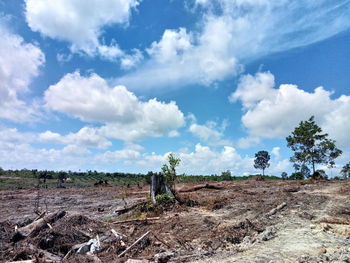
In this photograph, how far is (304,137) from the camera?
109ft

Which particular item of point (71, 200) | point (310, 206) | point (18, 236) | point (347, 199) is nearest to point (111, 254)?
point (18, 236)

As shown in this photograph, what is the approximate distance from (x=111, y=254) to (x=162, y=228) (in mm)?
2840

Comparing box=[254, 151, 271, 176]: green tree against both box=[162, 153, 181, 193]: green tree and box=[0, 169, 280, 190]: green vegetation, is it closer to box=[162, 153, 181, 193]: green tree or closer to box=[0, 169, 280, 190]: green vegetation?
box=[0, 169, 280, 190]: green vegetation

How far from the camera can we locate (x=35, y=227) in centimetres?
966

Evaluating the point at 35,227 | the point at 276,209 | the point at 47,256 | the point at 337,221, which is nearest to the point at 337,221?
the point at 337,221

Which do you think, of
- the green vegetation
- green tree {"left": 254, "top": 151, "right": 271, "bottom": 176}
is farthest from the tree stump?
green tree {"left": 254, "top": 151, "right": 271, "bottom": 176}

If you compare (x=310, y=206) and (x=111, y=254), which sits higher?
(x=310, y=206)

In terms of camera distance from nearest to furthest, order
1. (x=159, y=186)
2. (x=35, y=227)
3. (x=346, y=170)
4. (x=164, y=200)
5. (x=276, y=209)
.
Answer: (x=35, y=227) < (x=276, y=209) < (x=164, y=200) < (x=159, y=186) < (x=346, y=170)

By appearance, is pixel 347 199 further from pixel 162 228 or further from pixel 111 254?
pixel 111 254

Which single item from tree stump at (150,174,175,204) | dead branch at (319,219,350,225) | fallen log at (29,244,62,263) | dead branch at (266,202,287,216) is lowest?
fallen log at (29,244,62,263)

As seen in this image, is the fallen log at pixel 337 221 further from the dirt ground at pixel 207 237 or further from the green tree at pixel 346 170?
the green tree at pixel 346 170

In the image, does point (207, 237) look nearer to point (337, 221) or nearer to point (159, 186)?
point (337, 221)

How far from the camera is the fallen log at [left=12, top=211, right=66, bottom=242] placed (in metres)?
9.30

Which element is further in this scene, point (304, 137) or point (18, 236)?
point (304, 137)
